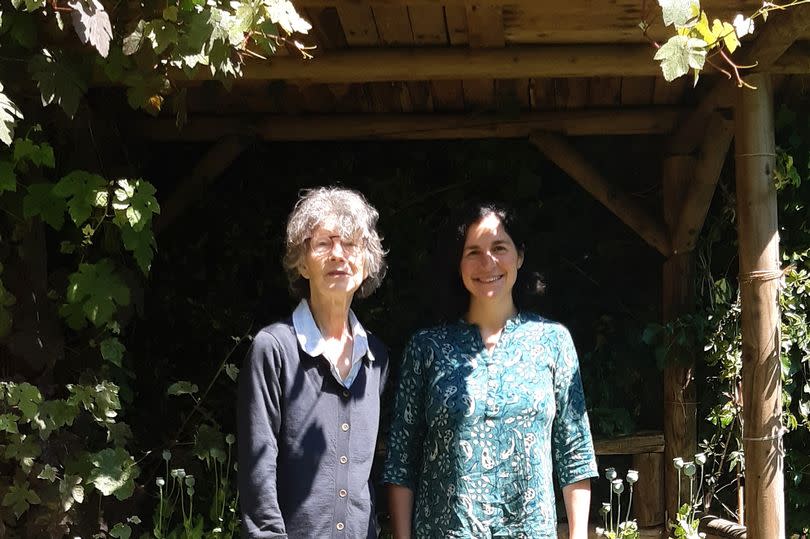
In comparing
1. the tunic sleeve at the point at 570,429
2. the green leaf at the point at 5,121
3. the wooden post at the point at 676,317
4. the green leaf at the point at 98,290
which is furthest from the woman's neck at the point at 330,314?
the wooden post at the point at 676,317

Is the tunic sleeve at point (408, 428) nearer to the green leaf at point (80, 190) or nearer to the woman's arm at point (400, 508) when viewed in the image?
the woman's arm at point (400, 508)

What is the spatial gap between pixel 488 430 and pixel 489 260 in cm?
47

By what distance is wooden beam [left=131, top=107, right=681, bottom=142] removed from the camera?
3949 mm

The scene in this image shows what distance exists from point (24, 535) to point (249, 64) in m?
1.69

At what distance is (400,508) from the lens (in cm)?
258

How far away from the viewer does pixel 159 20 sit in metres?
2.57

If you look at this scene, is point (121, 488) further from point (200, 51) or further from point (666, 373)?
point (666, 373)

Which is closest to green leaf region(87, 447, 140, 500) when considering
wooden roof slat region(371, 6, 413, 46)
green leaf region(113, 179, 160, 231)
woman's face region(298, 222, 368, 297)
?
green leaf region(113, 179, 160, 231)

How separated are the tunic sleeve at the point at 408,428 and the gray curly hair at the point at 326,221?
1.01ft

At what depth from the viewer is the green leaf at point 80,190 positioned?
9.87 feet

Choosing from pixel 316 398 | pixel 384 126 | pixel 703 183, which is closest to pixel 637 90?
pixel 703 183

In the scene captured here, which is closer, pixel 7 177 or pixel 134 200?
pixel 7 177

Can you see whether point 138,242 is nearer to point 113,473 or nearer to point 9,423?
point 9,423

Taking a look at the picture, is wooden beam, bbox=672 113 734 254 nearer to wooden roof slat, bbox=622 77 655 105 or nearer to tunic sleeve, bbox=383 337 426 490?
wooden roof slat, bbox=622 77 655 105
